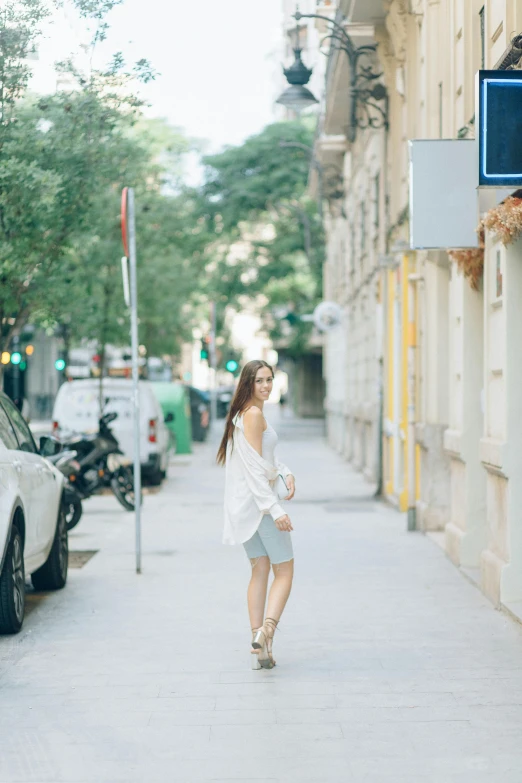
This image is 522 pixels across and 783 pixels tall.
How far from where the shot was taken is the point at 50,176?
480 inches

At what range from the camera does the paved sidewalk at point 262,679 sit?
589 centimetres

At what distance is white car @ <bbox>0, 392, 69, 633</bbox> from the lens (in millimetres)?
9039

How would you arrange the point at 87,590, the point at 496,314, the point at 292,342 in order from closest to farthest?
the point at 496,314 → the point at 87,590 → the point at 292,342

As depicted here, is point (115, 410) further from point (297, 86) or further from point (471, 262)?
point (471, 262)

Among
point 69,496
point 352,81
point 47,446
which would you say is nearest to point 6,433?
point 47,446

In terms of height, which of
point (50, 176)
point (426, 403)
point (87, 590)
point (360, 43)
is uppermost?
point (360, 43)

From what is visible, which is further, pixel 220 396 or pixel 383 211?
pixel 220 396

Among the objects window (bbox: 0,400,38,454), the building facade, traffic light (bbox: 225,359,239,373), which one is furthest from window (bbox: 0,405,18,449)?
traffic light (bbox: 225,359,239,373)

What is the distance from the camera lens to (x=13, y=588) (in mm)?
9086

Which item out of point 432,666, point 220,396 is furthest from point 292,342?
point 432,666

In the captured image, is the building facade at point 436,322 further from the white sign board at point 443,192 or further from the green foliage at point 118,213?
the green foliage at point 118,213

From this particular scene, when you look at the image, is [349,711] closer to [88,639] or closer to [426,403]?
[88,639]

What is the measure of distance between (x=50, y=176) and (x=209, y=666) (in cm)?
554

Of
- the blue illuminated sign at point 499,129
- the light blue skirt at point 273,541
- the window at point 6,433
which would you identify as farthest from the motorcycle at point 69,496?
the blue illuminated sign at point 499,129
